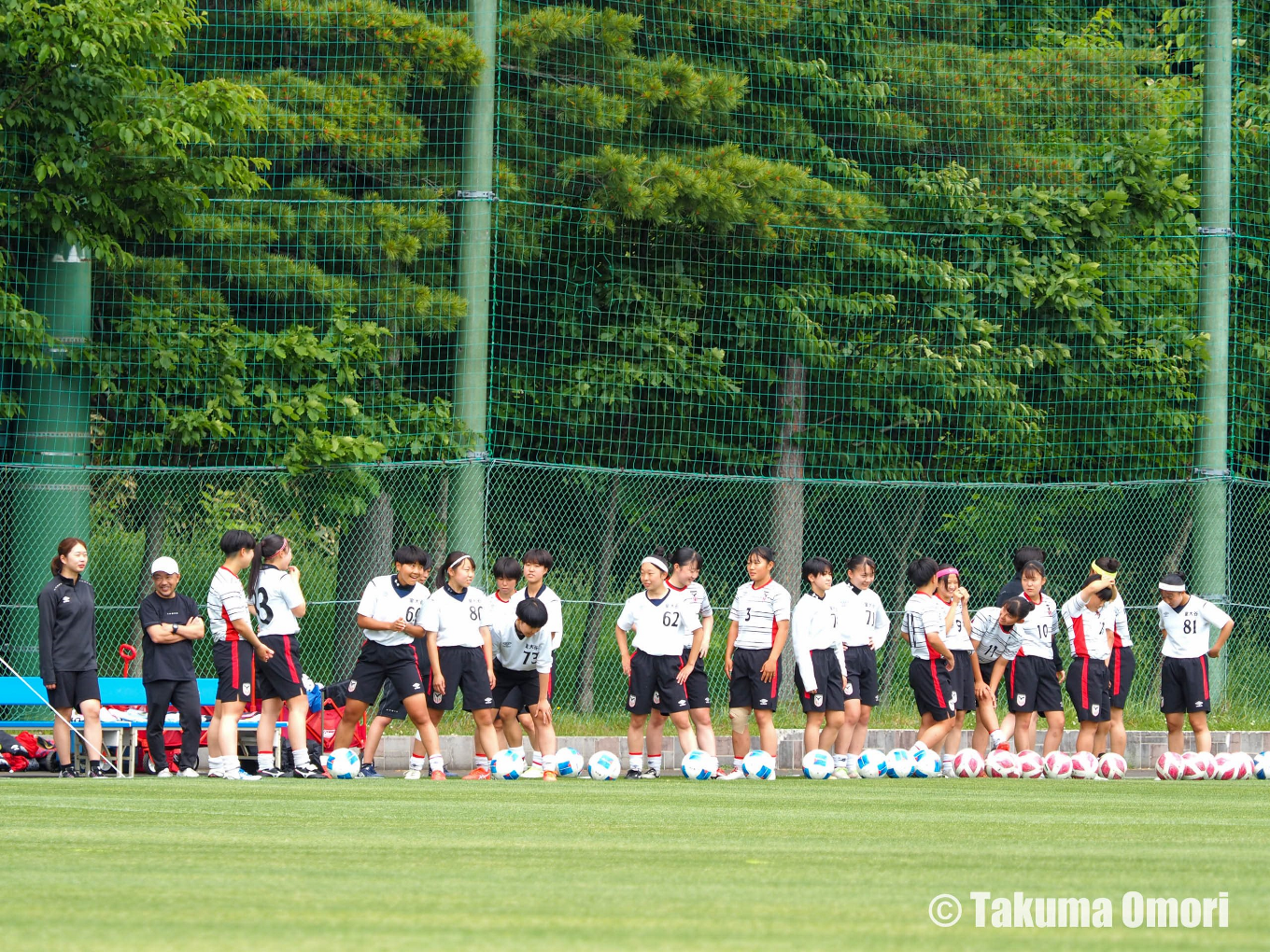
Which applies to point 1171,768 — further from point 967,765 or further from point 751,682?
point 751,682

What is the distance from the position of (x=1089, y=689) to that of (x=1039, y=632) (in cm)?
65

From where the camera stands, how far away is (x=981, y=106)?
22.0m

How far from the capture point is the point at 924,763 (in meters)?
15.0

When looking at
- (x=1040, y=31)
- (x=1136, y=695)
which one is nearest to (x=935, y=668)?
(x=1136, y=695)

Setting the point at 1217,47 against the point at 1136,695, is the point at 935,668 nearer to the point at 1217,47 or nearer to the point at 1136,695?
the point at 1136,695

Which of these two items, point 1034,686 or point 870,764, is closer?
point 870,764

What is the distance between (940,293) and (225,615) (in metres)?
10.7

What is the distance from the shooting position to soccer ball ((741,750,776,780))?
14.7 meters

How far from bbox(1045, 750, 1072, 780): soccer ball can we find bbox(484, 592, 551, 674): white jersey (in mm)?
4181

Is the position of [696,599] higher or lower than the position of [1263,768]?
higher

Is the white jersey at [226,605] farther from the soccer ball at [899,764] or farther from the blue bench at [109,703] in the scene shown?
the soccer ball at [899,764]

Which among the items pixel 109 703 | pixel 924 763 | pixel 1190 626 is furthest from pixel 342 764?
pixel 1190 626

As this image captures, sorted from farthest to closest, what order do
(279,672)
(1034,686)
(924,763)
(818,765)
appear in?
(1034,686), (924,763), (818,765), (279,672)

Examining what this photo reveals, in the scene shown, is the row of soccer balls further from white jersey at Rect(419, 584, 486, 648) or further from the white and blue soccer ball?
white jersey at Rect(419, 584, 486, 648)
